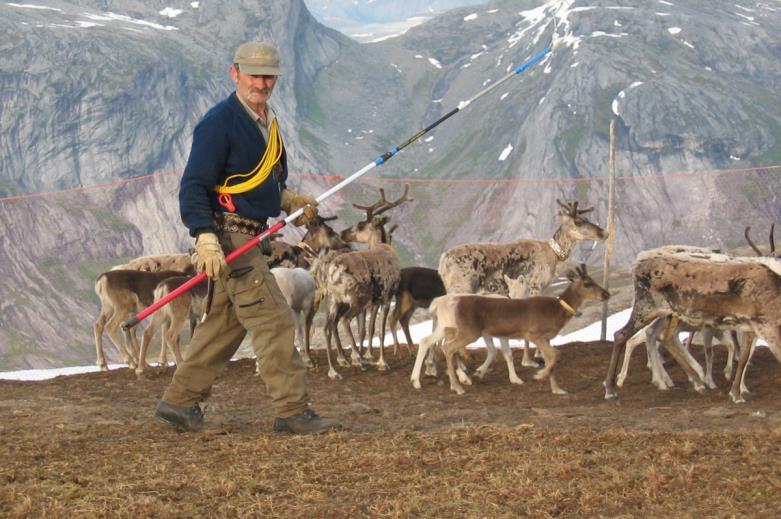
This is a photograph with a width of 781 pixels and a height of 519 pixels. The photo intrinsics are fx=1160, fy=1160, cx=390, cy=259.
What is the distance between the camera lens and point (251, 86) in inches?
340

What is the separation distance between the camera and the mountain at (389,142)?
12788 centimetres

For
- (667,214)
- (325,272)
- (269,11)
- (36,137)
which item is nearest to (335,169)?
(269,11)

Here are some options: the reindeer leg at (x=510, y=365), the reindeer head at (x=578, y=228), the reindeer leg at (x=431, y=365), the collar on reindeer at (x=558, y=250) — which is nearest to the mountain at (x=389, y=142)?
the reindeer head at (x=578, y=228)

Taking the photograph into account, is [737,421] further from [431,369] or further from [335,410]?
[431,369]

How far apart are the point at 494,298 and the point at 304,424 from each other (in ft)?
19.9

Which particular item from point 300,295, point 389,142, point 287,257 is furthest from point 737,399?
point 389,142

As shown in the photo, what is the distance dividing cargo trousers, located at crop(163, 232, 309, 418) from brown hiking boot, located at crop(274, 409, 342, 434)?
46mm

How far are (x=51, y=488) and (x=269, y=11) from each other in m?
188

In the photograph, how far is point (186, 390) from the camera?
884 cm

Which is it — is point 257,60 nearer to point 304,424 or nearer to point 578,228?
point 304,424

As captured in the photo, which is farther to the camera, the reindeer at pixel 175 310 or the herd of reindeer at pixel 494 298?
the reindeer at pixel 175 310

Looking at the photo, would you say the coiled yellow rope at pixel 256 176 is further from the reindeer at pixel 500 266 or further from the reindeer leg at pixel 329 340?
the reindeer at pixel 500 266

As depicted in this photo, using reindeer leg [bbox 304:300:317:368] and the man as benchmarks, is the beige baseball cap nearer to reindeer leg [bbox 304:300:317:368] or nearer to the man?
the man

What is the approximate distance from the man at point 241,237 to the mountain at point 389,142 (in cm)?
10113
